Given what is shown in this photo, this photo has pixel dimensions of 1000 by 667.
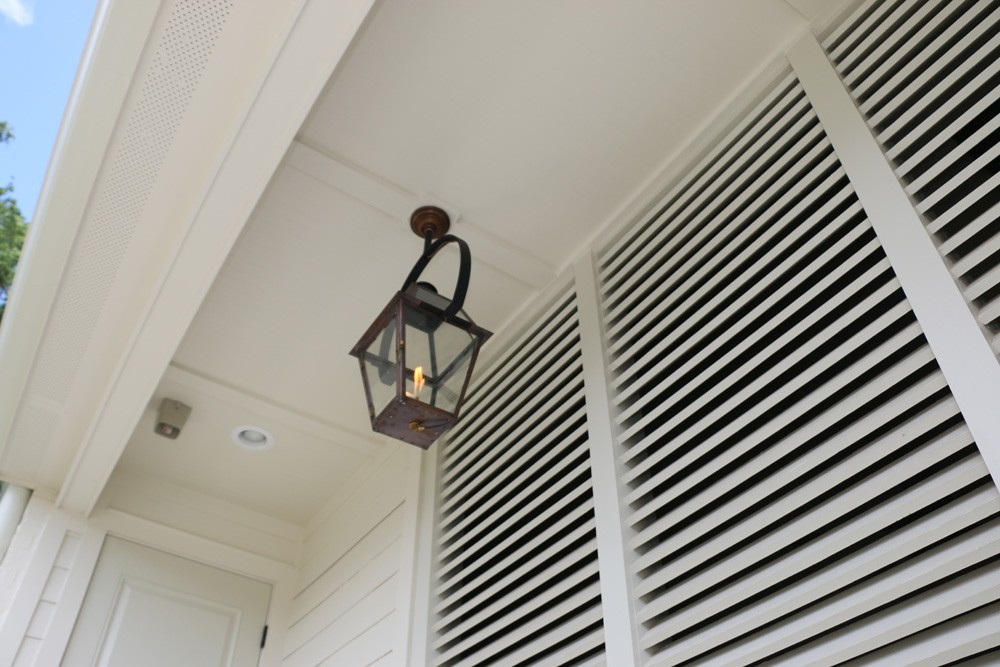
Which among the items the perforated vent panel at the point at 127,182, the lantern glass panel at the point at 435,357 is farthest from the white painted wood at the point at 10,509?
the lantern glass panel at the point at 435,357

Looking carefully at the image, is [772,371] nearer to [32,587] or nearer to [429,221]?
[429,221]

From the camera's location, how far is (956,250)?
1796 millimetres

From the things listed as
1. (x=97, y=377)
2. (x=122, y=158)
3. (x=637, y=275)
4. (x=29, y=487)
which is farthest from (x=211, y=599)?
(x=637, y=275)

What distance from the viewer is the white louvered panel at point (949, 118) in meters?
1.73

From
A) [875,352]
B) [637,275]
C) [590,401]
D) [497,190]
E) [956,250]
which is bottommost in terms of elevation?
[875,352]

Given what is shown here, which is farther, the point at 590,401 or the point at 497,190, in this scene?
the point at 497,190

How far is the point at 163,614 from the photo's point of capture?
373cm

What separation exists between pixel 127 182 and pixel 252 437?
152 centimetres

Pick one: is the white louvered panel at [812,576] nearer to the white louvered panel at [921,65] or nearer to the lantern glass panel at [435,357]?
the lantern glass panel at [435,357]

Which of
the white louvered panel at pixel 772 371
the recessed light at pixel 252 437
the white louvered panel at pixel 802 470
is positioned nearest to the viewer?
the white louvered panel at pixel 802 470

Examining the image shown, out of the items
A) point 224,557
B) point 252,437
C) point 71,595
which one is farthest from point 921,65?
point 71,595

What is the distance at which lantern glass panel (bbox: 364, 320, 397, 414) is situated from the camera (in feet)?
7.22

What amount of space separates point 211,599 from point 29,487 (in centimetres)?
91

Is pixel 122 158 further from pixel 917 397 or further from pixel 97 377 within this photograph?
pixel 917 397
